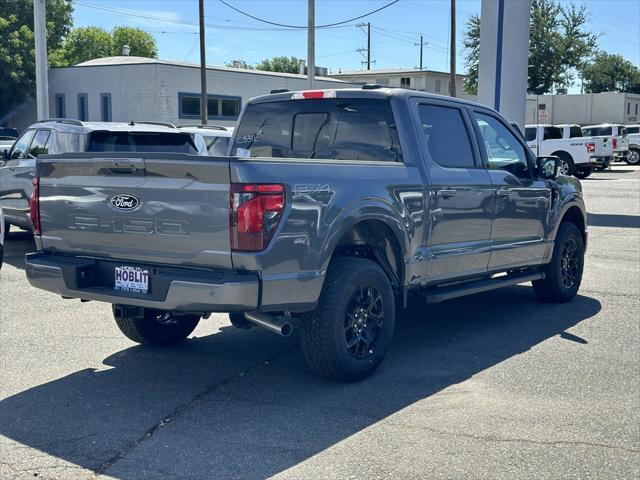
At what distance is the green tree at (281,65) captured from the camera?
117750 millimetres

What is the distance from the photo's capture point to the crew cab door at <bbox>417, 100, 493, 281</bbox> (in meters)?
6.54

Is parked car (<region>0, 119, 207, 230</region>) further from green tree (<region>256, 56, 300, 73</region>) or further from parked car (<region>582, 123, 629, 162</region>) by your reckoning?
green tree (<region>256, 56, 300, 73</region>)

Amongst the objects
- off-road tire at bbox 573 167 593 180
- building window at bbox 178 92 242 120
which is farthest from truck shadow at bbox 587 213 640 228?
building window at bbox 178 92 242 120

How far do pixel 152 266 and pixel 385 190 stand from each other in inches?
67.5

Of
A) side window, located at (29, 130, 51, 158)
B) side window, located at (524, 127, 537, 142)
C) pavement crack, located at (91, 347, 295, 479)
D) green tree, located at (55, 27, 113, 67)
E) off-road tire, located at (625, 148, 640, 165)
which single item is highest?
green tree, located at (55, 27, 113, 67)

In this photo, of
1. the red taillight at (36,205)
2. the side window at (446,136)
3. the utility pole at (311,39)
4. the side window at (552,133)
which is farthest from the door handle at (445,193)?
the side window at (552,133)

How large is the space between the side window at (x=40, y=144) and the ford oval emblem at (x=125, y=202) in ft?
21.1

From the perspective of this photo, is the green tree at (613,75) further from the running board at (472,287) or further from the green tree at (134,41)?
the running board at (472,287)

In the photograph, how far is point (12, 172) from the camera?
1189 cm

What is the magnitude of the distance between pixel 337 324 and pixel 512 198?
2787 millimetres

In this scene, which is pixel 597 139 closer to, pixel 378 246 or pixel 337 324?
pixel 378 246

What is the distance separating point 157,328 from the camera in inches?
263

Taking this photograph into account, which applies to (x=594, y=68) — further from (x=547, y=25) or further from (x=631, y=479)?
(x=631, y=479)

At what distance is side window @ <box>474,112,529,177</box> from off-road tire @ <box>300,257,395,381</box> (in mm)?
2206
